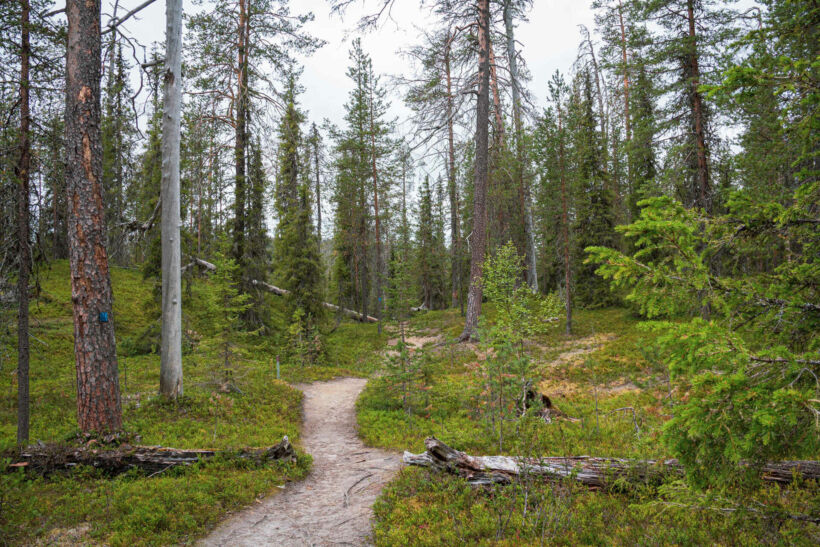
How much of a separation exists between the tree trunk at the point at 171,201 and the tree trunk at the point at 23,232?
2.29 meters

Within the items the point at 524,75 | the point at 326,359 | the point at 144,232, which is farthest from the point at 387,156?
the point at 144,232

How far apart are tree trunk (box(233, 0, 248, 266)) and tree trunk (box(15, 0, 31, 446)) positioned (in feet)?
19.5

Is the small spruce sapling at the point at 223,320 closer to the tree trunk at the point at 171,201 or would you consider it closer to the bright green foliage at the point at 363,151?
the tree trunk at the point at 171,201

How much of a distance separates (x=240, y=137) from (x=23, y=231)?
9.79 m

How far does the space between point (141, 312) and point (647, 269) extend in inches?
929

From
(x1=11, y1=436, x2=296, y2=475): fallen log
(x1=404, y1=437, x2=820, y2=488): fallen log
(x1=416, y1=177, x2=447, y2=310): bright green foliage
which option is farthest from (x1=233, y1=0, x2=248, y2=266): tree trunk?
(x1=416, y1=177, x2=447, y2=310): bright green foliage

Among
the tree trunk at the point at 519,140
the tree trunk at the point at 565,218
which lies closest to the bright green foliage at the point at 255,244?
the tree trunk at the point at 519,140

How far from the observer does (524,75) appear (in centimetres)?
1855

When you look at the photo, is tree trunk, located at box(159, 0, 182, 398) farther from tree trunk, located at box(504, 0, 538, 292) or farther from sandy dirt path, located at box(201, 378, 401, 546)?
tree trunk, located at box(504, 0, 538, 292)

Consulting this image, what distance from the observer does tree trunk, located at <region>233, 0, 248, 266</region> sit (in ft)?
45.8

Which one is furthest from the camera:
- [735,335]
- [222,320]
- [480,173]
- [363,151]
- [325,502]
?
[363,151]

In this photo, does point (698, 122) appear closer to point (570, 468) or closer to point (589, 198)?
point (589, 198)

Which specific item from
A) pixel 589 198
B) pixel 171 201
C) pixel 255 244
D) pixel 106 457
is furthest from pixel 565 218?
pixel 106 457

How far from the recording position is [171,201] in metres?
9.31
